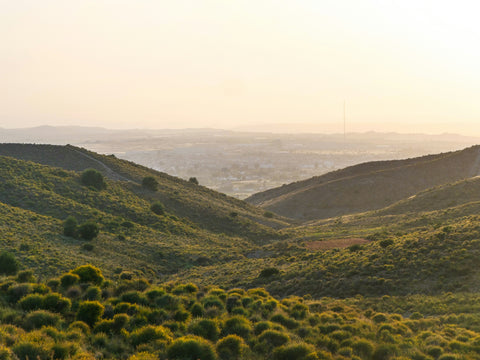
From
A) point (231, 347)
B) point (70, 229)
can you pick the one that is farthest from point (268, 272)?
point (70, 229)

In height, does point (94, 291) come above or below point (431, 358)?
above

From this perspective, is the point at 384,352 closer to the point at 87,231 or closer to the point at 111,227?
the point at 87,231

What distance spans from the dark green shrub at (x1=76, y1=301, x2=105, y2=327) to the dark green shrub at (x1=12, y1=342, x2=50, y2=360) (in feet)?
11.0

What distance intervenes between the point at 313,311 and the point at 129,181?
56957 mm

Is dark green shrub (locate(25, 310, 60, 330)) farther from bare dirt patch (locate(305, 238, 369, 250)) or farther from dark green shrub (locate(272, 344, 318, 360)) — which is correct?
bare dirt patch (locate(305, 238, 369, 250))

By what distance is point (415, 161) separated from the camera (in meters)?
110

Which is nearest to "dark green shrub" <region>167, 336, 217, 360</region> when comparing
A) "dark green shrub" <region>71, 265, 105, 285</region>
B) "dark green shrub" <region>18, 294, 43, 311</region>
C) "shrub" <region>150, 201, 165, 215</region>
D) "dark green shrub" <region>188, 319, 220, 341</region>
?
"dark green shrub" <region>188, 319, 220, 341</region>

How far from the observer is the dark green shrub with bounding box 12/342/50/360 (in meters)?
9.34

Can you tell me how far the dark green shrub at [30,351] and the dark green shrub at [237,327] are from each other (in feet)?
20.6

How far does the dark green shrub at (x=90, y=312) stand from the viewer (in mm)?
13011

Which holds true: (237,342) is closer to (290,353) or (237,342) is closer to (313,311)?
(290,353)

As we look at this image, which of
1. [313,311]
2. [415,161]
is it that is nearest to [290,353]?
[313,311]

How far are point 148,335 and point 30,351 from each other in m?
3.66

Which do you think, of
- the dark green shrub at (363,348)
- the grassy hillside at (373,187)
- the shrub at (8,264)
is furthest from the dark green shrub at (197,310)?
the grassy hillside at (373,187)
